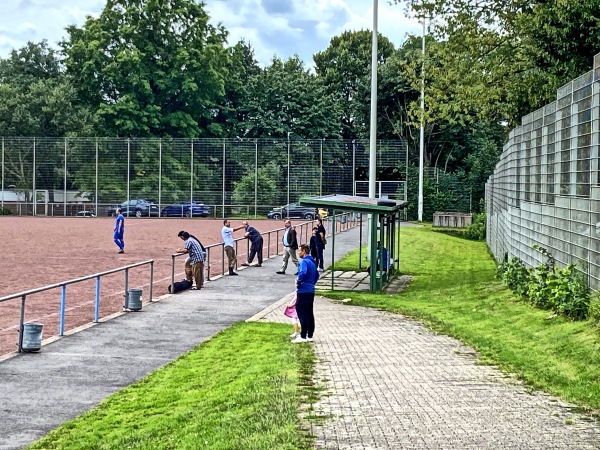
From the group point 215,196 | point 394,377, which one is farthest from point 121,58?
point 394,377

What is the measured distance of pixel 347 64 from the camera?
8931 cm

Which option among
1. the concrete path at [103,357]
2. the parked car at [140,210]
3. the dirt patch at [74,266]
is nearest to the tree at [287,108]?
the parked car at [140,210]

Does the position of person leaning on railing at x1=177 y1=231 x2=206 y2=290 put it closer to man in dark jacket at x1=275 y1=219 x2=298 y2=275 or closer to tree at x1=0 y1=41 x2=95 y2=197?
man in dark jacket at x1=275 y1=219 x2=298 y2=275

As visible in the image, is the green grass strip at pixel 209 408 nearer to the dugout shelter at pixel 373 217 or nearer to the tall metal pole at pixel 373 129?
the dugout shelter at pixel 373 217

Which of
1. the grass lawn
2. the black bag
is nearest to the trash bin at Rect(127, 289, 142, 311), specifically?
the black bag

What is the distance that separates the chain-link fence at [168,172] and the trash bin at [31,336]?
198 ft

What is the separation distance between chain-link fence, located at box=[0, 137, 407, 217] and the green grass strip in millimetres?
61121

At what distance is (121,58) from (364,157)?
2187 cm

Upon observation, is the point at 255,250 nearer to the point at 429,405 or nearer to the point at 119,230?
the point at 119,230

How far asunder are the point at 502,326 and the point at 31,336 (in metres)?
7.19

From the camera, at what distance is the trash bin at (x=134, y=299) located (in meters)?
18.7

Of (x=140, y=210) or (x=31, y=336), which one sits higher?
(x=140, y=210)

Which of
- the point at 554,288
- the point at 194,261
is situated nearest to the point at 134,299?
the point at 194,261

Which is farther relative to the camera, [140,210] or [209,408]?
[140,210]
